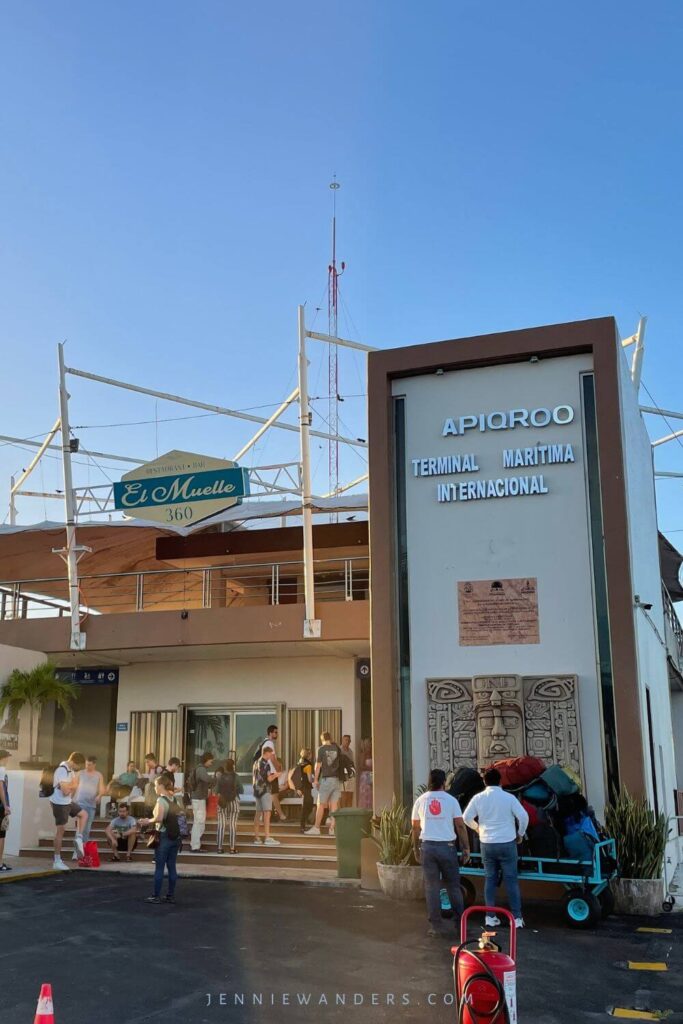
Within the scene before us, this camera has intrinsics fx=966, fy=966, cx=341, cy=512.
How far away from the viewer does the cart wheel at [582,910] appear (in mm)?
10273

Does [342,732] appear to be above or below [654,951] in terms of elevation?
above

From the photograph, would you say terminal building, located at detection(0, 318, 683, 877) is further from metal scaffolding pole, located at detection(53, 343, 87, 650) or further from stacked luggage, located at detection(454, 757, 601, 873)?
metal scaffolding pole, located at detection(53, 343, 87, 650)

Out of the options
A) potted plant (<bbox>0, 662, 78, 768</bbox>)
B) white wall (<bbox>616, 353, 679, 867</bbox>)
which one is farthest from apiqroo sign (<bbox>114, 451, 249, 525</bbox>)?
white wall (<bbox>616, 353, 679, 867</bbox>)

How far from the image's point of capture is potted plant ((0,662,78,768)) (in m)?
18.0

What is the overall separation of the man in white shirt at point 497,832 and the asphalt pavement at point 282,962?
0.53 metres

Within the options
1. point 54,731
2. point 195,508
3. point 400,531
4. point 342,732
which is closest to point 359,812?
point 400,531

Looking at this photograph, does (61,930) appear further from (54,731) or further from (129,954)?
(54,731)

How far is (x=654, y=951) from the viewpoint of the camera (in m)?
9.13

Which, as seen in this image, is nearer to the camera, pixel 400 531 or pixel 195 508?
pixel 400 531

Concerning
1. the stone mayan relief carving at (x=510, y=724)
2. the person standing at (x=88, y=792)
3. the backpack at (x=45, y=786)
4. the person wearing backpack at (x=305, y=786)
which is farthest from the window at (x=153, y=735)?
the stone mayan relief carving at (x=510, y=724)

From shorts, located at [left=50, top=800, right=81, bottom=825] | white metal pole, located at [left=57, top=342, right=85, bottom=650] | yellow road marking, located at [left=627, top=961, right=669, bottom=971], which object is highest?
white metal pole, located at [left=57, top=342, right=85, bottom=650]

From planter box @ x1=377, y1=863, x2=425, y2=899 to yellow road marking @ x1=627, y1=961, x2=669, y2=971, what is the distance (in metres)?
3.92

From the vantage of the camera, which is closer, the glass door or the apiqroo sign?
the apiqroo sign

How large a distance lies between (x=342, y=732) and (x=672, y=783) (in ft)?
21.8
